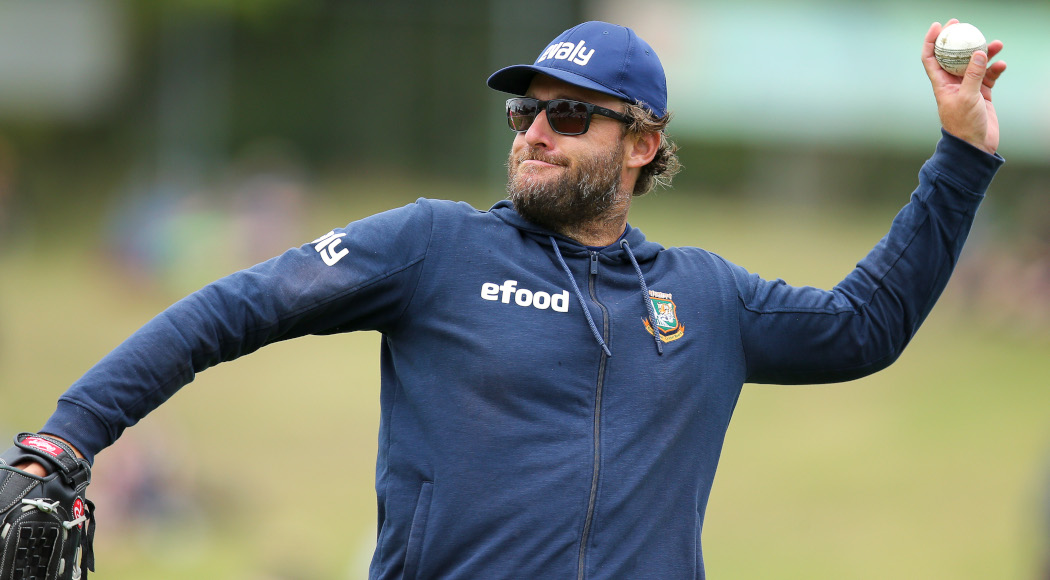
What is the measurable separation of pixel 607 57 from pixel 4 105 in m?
22.1

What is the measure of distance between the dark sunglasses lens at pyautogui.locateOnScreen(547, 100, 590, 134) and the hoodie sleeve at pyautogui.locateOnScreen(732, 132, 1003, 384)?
0.61 meters

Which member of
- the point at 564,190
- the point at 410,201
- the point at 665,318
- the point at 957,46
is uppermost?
the point at 957,46

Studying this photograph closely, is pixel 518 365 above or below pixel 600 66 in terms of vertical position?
below

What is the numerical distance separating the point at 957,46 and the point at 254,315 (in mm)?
1982

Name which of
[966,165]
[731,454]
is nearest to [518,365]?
[966,165]

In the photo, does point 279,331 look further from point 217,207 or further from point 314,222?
point 314,222

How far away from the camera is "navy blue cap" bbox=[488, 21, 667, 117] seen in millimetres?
3225

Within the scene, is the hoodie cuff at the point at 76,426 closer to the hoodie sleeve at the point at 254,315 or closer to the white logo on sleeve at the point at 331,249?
the hoodie sleeve at the point at 254,315

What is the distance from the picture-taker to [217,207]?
685 inches

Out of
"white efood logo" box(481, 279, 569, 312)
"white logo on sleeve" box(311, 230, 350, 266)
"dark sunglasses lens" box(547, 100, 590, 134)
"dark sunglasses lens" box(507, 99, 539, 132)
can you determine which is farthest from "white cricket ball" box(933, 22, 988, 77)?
"white logo on sleeve" box(311, 230, 350, 266)

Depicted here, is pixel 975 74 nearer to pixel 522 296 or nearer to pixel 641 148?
pixel 641 148

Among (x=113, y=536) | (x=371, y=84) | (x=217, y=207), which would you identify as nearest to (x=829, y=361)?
(x=113, y=536)

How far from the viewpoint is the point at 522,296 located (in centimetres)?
298

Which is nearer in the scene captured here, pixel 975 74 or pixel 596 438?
pixel 596 438
